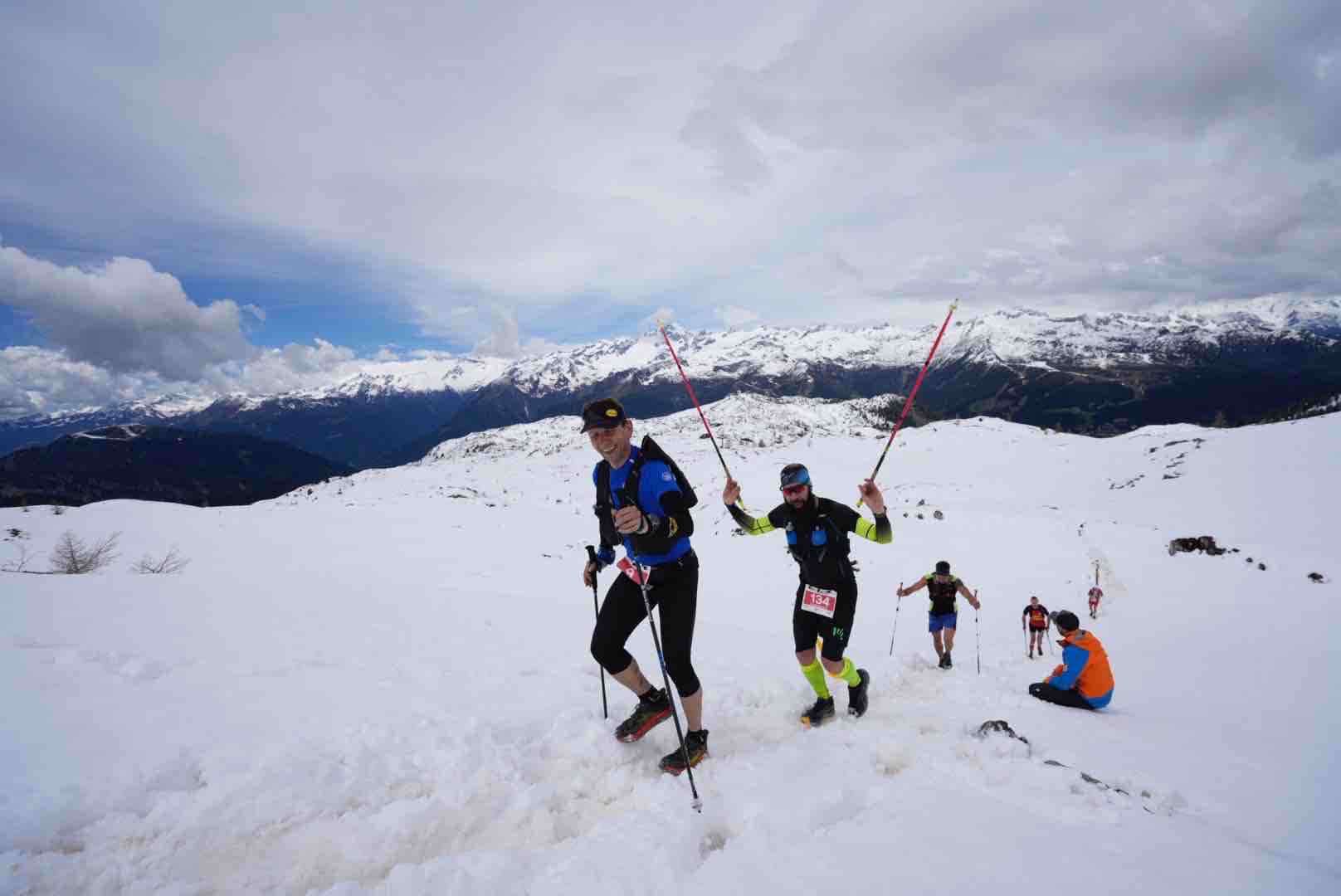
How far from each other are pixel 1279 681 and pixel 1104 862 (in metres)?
10.5

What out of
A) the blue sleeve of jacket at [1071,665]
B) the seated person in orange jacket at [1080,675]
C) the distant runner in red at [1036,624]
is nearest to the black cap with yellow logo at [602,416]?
the seated person in orange jacket at [1080,675]

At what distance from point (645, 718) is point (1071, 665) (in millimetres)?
6971

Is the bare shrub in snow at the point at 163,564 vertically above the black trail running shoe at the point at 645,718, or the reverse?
the bare shrub in snow at the point at 163,564

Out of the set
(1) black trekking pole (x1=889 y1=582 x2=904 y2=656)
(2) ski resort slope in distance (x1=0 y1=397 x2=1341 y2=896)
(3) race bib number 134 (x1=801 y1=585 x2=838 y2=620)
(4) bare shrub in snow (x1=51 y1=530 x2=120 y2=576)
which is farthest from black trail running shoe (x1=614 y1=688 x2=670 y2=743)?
(4) bare shrub in snow (x1=51 y1=530 x2=120 y2=576)

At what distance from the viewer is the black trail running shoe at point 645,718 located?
234 inches

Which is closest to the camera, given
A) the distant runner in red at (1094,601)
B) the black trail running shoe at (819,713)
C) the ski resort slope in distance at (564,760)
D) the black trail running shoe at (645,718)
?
the ski resort slope in distance at (564,760)

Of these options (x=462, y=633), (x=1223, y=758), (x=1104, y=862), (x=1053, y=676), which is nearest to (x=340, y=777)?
(x=462, y=633)

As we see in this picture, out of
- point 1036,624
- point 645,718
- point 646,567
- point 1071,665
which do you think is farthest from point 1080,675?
point 646,567

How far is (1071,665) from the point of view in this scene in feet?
28.3

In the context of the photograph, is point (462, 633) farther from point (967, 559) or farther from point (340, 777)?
point (967, 559)

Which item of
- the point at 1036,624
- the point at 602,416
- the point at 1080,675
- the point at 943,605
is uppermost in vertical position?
the point at 602,416

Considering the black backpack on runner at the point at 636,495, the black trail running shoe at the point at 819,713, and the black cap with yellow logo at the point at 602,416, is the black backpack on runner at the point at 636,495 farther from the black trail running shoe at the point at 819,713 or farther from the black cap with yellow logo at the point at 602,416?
the black trail running shoe at the point at 819,713

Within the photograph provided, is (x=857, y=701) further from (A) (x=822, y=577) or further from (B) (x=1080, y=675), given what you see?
(B) (x=1080, y=675)

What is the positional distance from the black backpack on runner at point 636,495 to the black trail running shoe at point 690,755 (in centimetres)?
188
